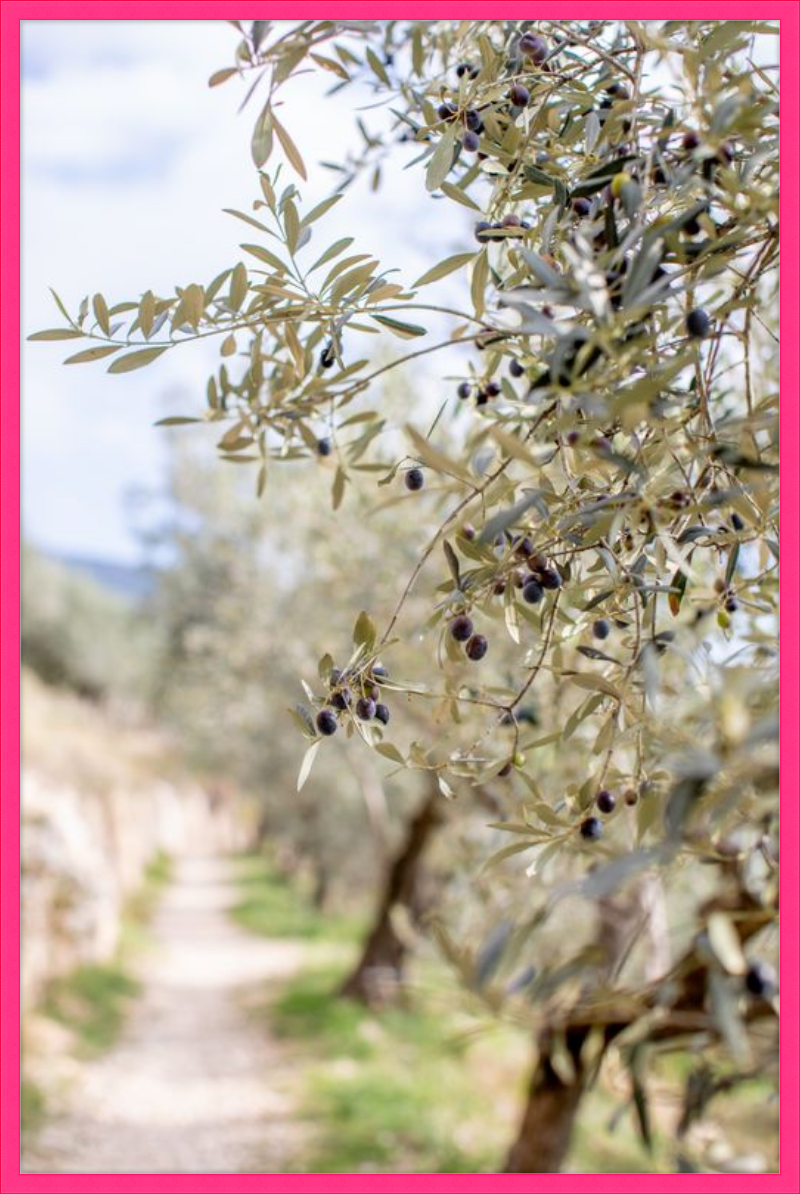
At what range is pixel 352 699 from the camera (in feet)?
5.58

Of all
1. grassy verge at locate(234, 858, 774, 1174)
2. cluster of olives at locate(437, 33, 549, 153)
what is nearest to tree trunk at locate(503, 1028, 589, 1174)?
grassy verge at locate(234, 858, 774, 1174)

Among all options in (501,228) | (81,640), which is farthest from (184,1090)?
(81,640)

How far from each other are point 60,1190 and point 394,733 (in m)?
8.81

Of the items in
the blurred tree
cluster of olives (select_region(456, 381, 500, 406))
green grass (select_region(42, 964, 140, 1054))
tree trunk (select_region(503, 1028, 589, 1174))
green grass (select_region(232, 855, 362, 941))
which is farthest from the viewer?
the blurred tree

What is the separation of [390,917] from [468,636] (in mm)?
11695

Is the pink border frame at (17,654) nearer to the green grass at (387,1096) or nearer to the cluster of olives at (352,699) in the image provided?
the cluster of olives at (352,699)

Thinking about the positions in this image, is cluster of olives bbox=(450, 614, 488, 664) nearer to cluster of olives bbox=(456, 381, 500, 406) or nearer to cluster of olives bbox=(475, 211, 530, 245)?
cluster of olives bbox=(456, 381, 500, 406)

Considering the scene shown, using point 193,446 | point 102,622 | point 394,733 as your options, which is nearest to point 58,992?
point 394,733

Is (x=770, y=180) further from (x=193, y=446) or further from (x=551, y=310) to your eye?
(x=193, y=446)

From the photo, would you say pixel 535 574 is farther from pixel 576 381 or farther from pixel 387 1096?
pixel 387 1096

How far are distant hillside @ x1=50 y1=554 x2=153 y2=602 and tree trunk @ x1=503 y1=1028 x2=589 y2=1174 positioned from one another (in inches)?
669

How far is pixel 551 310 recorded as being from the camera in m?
1.63

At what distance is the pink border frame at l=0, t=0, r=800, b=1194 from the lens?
4.41 ft

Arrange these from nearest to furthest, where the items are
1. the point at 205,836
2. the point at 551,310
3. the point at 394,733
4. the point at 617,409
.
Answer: the point at 617,409 < the point at 551,310 < the point at 394,733 < the point at 205,836
